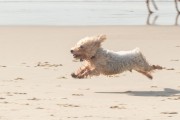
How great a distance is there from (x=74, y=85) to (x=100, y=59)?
53 centimetres

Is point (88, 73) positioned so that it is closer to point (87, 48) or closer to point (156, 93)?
point (87, 48)

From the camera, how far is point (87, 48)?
8906 millimetres

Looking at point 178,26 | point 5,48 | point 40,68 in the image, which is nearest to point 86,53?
point 40,68

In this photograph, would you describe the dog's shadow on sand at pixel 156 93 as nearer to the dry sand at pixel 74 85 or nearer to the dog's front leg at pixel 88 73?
the dry sand at pixel 74 85

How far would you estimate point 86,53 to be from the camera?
8.91m

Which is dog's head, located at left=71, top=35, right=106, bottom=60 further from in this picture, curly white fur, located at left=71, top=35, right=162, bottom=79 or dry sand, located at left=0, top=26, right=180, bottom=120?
dry sand, located at left=0, top=26, right=180, bottom=120
